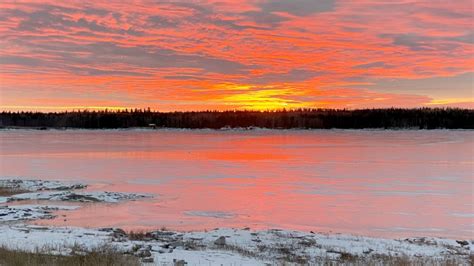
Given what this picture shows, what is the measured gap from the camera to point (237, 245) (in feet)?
39.8

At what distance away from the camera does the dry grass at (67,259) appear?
845cm

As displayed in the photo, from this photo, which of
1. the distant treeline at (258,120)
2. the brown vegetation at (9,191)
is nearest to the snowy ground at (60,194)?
the brown vegetation at (9,191)

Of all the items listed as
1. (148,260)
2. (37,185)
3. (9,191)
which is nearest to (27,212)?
(9,191)

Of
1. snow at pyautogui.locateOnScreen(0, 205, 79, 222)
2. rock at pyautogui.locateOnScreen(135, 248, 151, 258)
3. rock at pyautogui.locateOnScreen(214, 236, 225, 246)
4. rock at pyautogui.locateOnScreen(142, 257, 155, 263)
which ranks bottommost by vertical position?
snow at pyautogui.locateOnScreen(0, 205, 79, 222)

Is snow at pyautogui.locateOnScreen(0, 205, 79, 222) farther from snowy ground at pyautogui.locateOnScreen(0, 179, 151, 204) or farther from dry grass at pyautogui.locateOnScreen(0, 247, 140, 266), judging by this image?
dry grass at pyautogui.locateOnScreen(0, 247, 140, 266)

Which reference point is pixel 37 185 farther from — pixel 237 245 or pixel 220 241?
pixel 237 245

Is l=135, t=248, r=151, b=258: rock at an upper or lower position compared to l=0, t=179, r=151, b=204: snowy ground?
upper

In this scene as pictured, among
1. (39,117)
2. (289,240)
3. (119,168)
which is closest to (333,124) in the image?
(39,117)

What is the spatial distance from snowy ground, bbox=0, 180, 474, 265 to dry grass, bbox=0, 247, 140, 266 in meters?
0.60

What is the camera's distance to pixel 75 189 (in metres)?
21.7

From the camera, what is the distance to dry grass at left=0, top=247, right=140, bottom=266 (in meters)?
8.45

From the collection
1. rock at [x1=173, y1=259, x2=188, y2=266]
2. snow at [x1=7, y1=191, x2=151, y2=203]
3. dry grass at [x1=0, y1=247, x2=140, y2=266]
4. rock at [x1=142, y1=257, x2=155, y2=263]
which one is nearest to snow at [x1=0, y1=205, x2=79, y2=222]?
snow at [x1=7, y1=191, x2=151, y2=203]

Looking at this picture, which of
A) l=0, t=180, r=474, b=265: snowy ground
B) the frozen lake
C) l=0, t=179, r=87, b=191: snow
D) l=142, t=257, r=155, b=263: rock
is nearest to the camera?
l=142, t=257, r=155, b=263: rock

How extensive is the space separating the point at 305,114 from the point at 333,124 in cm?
1594
